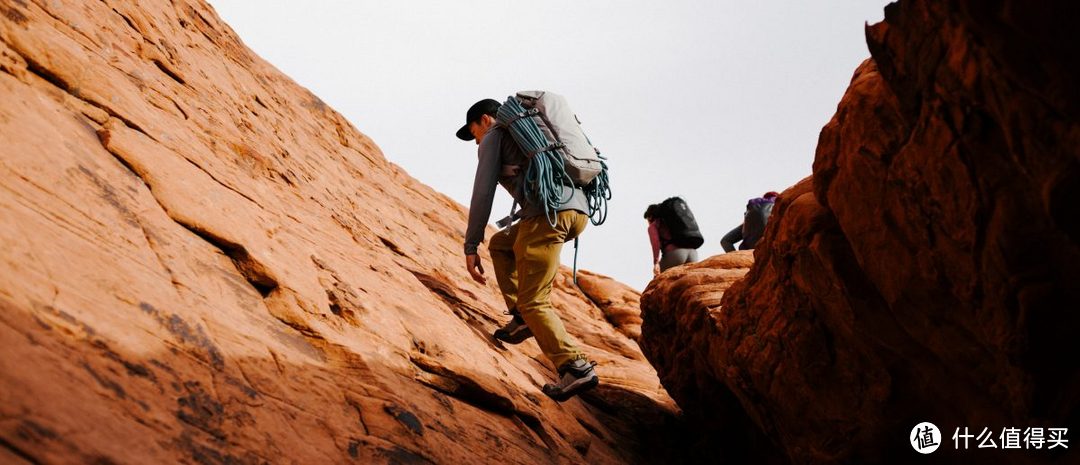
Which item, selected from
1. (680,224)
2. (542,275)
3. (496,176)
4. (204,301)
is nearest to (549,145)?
(496,176)

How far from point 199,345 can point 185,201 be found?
1853 millimetres

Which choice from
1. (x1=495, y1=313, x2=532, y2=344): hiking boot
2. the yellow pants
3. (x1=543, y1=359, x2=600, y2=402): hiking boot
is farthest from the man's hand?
(x1=543, y1=359, x2=600, y2=402): hiking boot

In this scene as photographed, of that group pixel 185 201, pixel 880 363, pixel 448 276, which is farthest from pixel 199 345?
pixel 448 276

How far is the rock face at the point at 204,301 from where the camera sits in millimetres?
3938

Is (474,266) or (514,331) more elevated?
(474,266)

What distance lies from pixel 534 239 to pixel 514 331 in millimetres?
1622

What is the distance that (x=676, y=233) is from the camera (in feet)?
45.7

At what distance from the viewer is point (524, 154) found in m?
8.28

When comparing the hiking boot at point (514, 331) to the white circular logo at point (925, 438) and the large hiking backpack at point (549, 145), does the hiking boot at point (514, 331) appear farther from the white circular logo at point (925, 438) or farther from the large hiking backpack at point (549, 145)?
the white circular logo at point (925, 438)

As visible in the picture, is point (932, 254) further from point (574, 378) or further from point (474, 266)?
point (474, 266)

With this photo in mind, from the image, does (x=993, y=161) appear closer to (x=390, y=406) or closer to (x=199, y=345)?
(x=390, y=406)

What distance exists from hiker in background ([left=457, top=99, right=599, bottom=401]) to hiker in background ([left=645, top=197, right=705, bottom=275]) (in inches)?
214

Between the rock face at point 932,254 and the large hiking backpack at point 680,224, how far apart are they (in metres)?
5.67

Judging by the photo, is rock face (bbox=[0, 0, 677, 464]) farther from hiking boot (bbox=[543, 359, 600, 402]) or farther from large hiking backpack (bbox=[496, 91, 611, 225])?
large hiking backpack (bbox=[496, 91, 611, 225])
